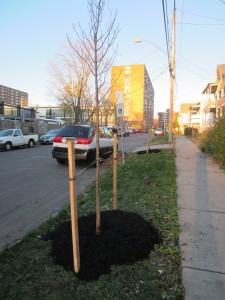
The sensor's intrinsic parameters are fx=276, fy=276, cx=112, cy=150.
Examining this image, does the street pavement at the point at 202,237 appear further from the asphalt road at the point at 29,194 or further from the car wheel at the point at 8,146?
the car wheel at the point at 8,146

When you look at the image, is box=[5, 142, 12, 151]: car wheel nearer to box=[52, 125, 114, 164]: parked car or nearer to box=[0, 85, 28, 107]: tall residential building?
box=[52, 125, 114, 164]: parked car

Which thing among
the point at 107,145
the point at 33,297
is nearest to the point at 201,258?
the point at 33,297

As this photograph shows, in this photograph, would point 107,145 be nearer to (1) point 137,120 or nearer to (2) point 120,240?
(2) point 120,240

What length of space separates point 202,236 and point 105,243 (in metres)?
1.45

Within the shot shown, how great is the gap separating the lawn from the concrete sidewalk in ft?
0.43

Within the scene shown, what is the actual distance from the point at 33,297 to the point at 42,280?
0.26 m

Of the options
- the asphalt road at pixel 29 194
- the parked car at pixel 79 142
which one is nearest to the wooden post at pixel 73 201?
the asphalt road at pixel 29 194

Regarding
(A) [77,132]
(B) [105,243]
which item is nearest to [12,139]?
(A) [77,132]

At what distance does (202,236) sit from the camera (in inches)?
156

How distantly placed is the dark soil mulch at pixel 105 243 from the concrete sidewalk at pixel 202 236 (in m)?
0.53

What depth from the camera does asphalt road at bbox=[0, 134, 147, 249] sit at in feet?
16.4

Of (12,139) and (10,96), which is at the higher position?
(10,96)

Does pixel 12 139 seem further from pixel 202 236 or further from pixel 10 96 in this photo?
pixel 10 96

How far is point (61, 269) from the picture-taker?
3135 millimetres
